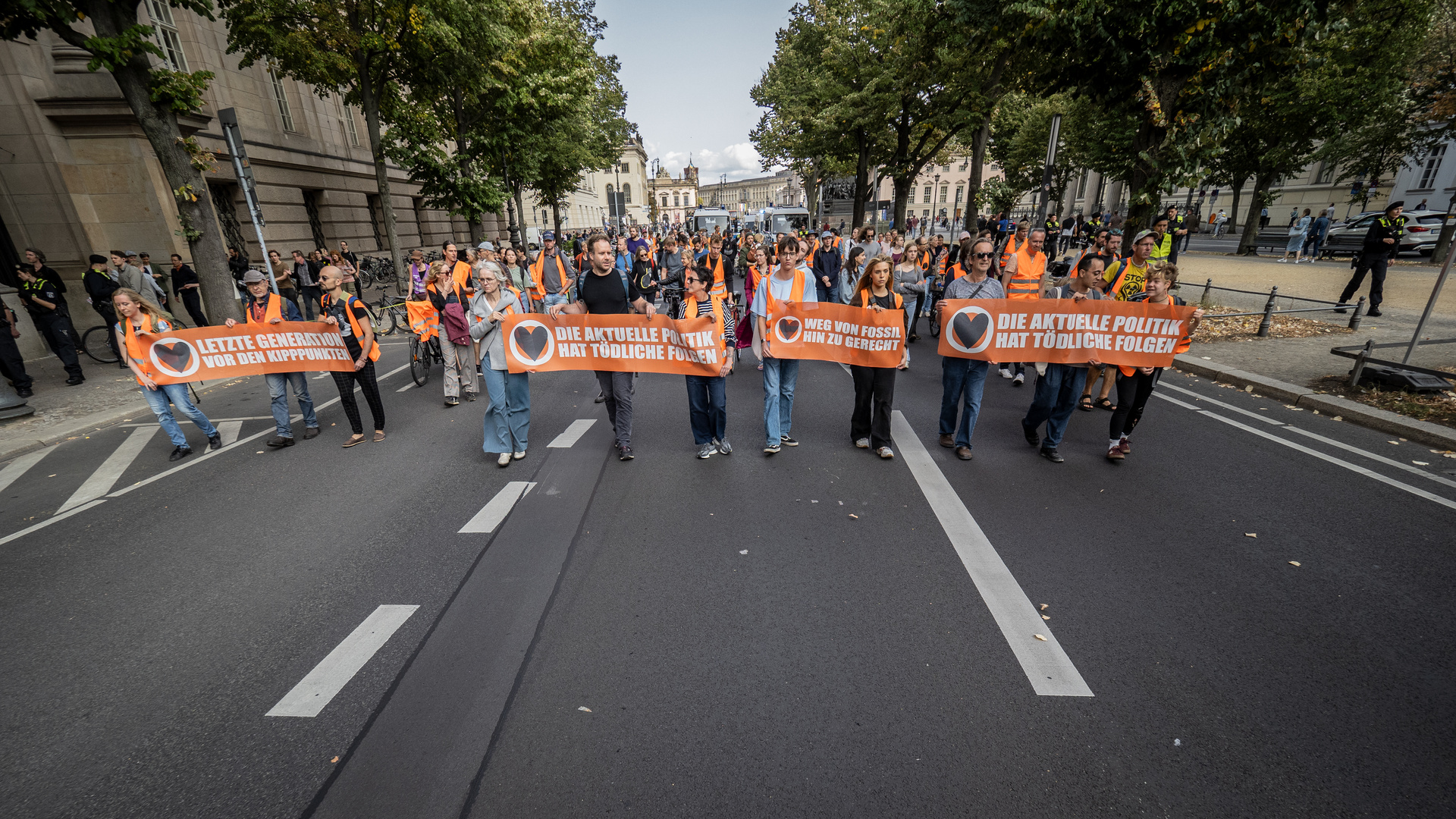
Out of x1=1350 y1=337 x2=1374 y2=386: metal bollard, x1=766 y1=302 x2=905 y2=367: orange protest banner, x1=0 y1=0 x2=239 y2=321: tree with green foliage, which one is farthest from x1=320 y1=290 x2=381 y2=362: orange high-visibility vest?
x1=1350 y1=337 x2=1374 y2=386: metal bollard

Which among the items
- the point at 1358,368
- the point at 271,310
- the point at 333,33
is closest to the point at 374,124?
the point at 333,33

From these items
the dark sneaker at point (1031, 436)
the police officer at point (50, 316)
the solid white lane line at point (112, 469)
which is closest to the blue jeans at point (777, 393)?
the dark sneaker at point (1031, 436)

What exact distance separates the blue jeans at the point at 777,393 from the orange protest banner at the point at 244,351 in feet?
15.1

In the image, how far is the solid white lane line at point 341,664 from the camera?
9.23 ft

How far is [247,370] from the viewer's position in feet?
21.1

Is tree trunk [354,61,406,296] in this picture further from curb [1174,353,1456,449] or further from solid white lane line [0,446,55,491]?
curb [1174,353,1456,449]

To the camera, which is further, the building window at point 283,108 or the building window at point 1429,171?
the building window at point 1429,171

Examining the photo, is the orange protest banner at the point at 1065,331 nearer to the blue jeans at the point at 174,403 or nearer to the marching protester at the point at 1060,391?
the marching protester at the point at 1060,391

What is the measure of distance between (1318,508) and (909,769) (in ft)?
14.5

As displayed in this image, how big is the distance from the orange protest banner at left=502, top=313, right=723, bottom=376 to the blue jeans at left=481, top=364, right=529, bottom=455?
0.16 metres

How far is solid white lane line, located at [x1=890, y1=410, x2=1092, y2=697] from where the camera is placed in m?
2.86

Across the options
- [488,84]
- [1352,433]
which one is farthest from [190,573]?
[488,84]

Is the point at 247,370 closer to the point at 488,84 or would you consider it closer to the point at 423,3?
the point at 423,3

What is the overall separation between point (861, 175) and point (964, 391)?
25.0m
